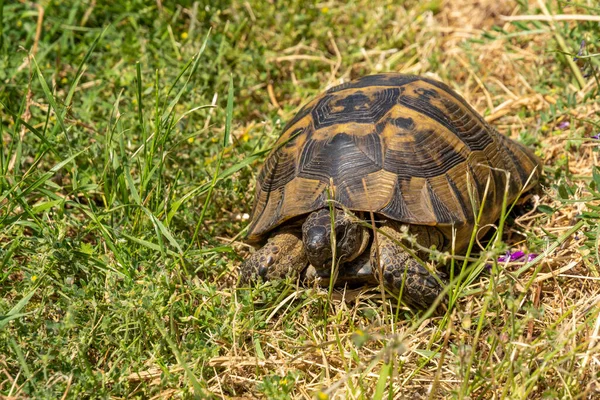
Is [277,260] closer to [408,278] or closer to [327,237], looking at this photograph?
[327,237]

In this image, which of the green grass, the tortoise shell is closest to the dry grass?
the green grass

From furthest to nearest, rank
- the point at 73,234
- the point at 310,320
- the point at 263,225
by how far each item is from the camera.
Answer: the point at 73,234 → the point at 263,225 → the point at 310,320

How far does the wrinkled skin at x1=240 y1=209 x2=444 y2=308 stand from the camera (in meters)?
3.04

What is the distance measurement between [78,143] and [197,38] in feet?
5.12

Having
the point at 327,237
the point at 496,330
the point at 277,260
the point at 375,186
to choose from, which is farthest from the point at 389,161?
the point at 496,330

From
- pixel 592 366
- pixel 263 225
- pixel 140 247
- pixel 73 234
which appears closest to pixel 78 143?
pixel 73 234

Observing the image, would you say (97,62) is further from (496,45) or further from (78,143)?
(496,45)

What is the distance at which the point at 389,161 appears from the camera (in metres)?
3.22

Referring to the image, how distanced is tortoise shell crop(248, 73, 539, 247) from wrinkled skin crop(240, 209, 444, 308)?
109mm

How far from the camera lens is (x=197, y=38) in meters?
5.05

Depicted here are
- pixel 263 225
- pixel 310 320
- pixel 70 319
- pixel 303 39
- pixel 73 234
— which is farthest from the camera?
pixel 303 39

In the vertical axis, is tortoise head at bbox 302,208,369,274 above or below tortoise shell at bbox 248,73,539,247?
below

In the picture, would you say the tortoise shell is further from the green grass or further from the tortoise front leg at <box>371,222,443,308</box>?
the green grass

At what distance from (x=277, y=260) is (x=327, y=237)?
0.33 meters
